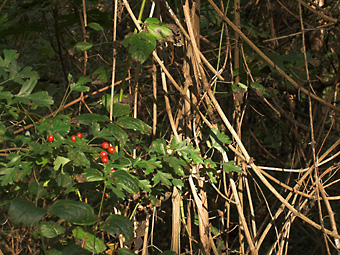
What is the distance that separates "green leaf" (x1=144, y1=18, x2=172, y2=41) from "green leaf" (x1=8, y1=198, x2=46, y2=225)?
743 mm

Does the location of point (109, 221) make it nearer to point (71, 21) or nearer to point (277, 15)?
point (71, 21)

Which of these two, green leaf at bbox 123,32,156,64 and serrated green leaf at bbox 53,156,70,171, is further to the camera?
green leaf at bbox 123,32,156,64

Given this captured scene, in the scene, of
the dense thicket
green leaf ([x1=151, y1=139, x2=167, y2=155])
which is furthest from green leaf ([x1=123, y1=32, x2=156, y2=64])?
green leaf ([x1=151, y1=139, x2=167, y2=155])

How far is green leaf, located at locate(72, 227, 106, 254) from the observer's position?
1.29 m

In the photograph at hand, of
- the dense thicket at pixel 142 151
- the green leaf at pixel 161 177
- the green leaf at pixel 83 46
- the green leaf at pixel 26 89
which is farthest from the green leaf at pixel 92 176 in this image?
the green leaf at pixel 83 46

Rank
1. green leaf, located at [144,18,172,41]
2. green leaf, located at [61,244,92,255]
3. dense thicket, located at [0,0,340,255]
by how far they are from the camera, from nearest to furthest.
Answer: green leaf, located at [61,244,92,255] < dense thicket, located at [0,0,340,255] < green leaf, located at [144,18,172,41]

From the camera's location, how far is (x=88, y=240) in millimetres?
1314

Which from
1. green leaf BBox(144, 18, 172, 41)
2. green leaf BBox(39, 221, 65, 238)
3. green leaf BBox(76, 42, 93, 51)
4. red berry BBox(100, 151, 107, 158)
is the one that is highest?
green leaf BBox(144, 18, 172, 41)

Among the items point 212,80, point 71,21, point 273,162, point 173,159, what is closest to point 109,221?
point 173,159

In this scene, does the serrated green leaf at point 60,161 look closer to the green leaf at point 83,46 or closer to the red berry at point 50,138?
the red berry at point 50,138

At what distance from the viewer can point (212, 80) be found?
174 centimetres

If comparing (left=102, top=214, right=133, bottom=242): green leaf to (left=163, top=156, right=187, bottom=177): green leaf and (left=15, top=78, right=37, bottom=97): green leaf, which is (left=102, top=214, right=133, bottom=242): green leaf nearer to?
(left=163, top=156, right=187, bottom=177): green leaf

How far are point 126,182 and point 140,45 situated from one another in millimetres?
476

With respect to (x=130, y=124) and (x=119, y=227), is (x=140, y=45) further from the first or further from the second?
(x=119, y=227)
